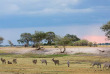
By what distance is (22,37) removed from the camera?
13550cm

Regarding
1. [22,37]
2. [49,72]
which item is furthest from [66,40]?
[22,37]

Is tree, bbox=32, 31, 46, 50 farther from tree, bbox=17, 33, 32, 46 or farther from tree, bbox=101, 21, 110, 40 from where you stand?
tree, bbox=17, 33, 32, 46

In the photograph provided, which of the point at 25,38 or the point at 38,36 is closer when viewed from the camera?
the point at 38,36

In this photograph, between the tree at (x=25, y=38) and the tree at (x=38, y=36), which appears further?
the tree at (x=25, y=38)

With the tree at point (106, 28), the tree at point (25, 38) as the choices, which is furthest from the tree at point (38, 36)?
the tree at point (25, 38)

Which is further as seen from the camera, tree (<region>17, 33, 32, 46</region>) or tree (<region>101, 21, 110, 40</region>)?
tree (<region>17, 33, 32, 46</region>)

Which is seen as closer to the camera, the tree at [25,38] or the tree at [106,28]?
the tree at [106,28]

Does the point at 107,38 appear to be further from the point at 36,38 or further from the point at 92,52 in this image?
the point at 36,38

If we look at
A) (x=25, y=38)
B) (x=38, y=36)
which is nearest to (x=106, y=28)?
(x=38, y=36)

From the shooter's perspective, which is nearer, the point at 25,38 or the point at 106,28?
the point at 106,28

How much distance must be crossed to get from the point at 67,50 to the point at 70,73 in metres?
45.7

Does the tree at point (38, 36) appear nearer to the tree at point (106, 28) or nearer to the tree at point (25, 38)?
the tree at point (106, 28)

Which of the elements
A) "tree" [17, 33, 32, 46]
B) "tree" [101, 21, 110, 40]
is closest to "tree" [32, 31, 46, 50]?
"tree" [101, 21, 110, 40]

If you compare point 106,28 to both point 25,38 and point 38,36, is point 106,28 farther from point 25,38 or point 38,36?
point 25,38
